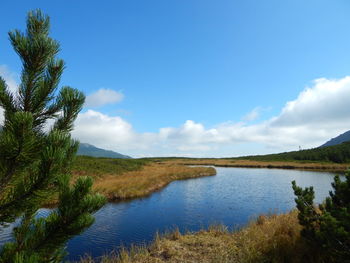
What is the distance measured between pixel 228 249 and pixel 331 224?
5.05 meters

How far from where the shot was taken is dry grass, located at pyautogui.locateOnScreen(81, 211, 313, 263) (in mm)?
7526

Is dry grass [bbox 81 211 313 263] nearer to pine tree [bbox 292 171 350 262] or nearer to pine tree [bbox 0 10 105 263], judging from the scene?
pine tree [bbox 292 171 350 262]

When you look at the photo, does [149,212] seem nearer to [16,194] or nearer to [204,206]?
[204,206]

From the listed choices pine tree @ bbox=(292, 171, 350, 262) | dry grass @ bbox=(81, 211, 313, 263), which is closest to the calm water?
dry grass @ bbox=(81, 211, 313, 263)

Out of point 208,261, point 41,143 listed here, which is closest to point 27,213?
point 41,143

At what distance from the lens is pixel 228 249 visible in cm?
907

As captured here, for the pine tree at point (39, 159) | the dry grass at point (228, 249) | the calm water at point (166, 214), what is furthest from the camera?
the calm water at point (166, 214)

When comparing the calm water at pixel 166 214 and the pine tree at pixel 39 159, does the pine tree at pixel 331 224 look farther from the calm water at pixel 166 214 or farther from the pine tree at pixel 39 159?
the calm water at pixel 166 214

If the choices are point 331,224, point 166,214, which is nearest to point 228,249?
point 331,224

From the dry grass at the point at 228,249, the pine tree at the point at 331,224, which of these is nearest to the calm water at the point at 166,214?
the dry grass at the point at 228,249

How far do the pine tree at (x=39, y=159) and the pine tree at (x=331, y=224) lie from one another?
16.1 ft

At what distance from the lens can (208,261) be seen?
810 centimetres

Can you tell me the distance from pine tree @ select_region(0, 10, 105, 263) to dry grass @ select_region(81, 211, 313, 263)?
617cm

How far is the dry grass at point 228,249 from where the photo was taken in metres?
7.53
